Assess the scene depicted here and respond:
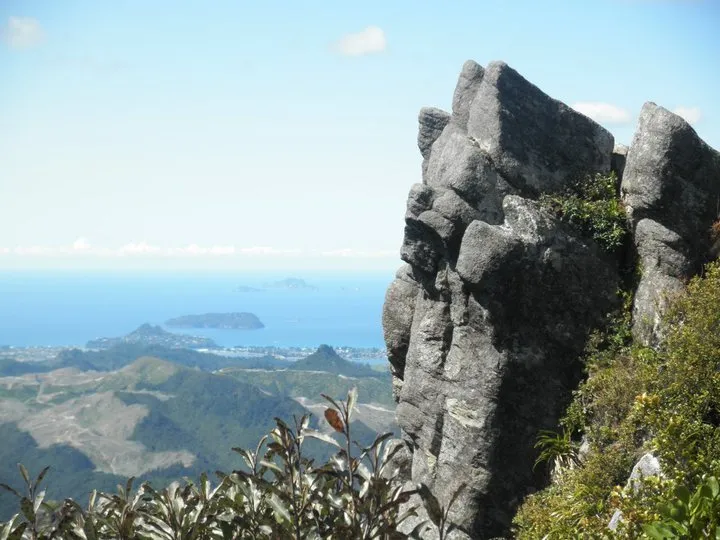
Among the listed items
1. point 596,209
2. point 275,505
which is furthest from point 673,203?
point 275,505

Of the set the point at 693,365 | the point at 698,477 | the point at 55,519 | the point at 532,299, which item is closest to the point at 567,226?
the point at 532,299

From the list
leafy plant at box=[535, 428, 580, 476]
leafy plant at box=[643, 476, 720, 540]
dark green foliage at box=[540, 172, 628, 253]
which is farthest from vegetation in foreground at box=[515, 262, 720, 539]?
dark green foliage at box=[540, 172, 628, 253]

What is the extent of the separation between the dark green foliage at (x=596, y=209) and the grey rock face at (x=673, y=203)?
2.84ft

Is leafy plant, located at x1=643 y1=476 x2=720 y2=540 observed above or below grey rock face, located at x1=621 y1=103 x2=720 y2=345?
below

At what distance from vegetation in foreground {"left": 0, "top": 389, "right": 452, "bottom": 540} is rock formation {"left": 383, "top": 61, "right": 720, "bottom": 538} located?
21.6ft

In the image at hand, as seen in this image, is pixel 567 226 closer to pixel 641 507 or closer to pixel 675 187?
pixel 675 187

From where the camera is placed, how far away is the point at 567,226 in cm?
1647

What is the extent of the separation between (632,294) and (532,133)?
4910 mm

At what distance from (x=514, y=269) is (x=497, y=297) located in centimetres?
75

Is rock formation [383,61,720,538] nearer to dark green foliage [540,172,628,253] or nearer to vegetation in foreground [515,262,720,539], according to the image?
dark green foliage [540,172,628,253]

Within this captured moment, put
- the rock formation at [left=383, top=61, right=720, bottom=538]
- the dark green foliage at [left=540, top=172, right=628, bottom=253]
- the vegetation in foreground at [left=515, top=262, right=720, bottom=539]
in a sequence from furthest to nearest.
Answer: the dark green foliage at [left=540, top=172, right=628, bottom=253]
the rock formation at [left=383, top=61, right=720, bottom=538]
the vegetation in foreground at [left=515, top=262, right=720, bottom=539]

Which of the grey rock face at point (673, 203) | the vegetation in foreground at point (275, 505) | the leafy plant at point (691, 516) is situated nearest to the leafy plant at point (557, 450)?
the grey rock face at point (673, 203)

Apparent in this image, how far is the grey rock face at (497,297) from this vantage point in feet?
51.4

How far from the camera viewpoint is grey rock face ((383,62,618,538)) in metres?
15.7
